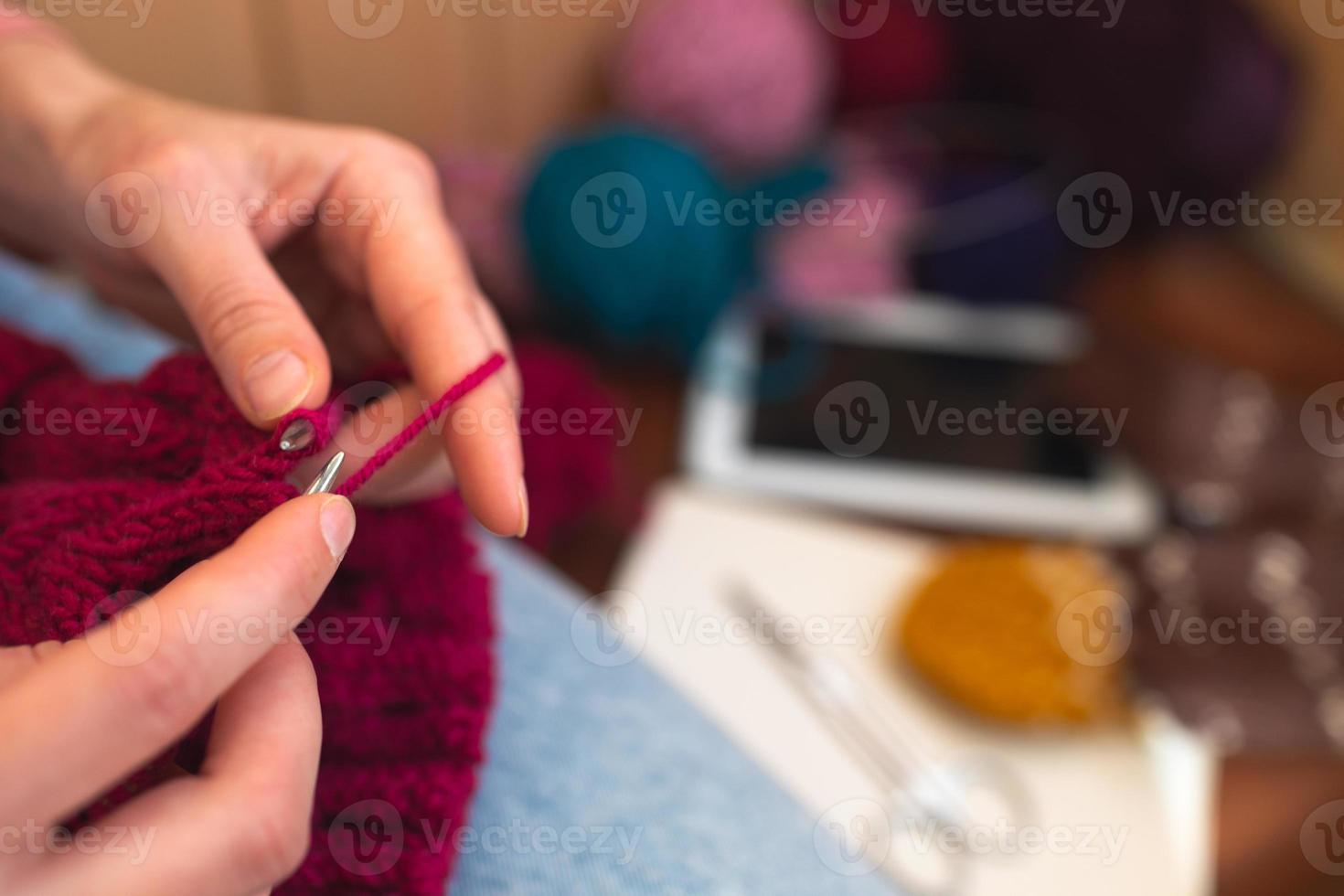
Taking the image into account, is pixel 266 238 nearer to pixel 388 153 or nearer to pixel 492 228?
pixel 388 153

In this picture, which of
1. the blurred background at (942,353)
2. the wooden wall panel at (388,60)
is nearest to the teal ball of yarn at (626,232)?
the blurred background at (942,353)

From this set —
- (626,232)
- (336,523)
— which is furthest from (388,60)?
(336,523)

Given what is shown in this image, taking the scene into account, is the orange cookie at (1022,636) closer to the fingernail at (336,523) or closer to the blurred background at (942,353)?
the blurred background at (942,353)

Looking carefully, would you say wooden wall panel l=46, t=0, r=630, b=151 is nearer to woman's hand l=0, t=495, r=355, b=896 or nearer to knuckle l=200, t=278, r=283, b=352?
knuckle l=200, t=278, r=283, b=352

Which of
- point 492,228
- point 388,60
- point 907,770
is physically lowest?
point 907,770

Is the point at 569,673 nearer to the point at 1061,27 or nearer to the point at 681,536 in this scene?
the point at 681,536

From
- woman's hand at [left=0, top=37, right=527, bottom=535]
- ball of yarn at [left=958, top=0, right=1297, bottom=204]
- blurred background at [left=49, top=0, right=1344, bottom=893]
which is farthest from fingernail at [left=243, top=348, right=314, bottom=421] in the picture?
ball of yarn at [left=958, top=0, right=1297, bottom=204]
